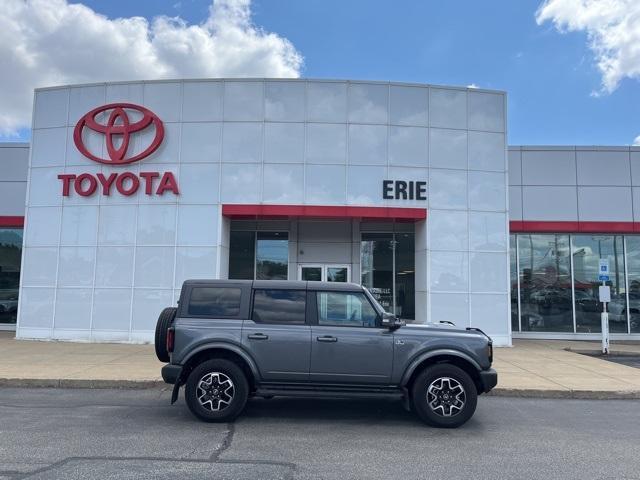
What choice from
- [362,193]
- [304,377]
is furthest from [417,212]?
[304,377]

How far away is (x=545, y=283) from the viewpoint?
18.5 metres

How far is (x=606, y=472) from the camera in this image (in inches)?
202

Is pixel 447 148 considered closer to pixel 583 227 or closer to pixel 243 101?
pixel 583 227

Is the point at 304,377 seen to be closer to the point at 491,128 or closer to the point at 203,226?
the point at 203,226

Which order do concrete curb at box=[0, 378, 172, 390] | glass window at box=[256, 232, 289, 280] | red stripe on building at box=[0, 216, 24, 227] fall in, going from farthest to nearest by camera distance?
red stripe on building at box=[0, 216, 24, 227] → glass window at box=[256, 232, 289, 280] → concrete curb at box=[0, 378, 172, 390]

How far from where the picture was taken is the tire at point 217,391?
6.75 metres

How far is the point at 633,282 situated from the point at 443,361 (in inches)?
593

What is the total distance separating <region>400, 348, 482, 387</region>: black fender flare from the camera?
22.2 feet

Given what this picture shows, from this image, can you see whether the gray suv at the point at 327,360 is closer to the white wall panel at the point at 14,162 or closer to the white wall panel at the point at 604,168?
the white wall panel at the point at 604,168

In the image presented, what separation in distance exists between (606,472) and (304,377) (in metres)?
3.54

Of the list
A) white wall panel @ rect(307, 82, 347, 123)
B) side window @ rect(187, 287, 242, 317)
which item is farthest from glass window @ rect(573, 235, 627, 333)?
side window @ rect(187, 287, 242, 317)

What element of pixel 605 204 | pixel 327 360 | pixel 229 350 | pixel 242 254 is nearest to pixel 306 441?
pixel 327 360

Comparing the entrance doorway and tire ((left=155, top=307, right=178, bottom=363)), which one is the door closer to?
tire ((left=155, top=307, right=178, bottom=363))

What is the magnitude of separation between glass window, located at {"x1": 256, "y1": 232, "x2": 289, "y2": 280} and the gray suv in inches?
394
